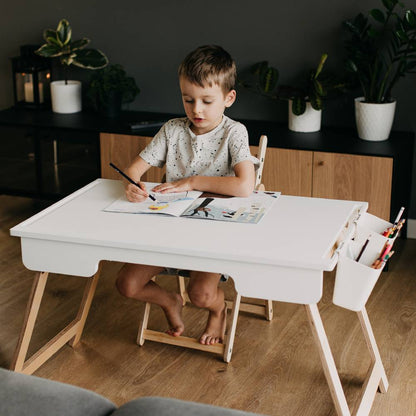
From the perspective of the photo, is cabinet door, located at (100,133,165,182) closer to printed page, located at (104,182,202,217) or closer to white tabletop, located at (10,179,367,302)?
printed page, located at (104,182,202,217)

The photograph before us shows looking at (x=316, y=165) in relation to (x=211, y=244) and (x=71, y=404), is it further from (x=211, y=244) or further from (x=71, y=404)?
(x=71, y=404)

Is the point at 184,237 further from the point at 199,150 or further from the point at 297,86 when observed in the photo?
the point at 297,86

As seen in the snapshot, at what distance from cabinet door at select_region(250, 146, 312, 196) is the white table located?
1.11m

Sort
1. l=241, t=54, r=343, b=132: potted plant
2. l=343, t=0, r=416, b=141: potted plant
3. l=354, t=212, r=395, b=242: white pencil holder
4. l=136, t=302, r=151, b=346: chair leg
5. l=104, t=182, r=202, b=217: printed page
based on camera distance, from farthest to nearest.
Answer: l=241, t=54, r=343, b=132: potted plant
l=343, t=0, r=416, b=141: potted plant
l=136, t=302, r=151, b=346: chair leg
l=104, t=182, r=202, b=217: printed page
l=354, t=212, r=395, b=242: white pencil holder

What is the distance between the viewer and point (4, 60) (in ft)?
14.1

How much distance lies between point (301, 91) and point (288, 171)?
475 mm

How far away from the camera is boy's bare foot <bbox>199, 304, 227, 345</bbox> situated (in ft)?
7.93

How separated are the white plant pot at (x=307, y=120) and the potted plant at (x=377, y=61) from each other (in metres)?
0.23

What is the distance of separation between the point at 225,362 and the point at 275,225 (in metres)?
0.66

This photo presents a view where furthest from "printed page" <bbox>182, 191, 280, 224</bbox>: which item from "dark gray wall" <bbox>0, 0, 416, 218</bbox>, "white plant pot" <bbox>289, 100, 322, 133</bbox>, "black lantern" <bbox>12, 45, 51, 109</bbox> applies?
"black lantern" <bbox>12, 45, 51, 109</bbox>

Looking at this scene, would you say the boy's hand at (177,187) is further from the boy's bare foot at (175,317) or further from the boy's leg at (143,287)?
the boy's bare foot at (175,317)

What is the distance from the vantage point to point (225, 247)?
1806mm

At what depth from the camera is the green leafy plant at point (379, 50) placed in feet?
10.6

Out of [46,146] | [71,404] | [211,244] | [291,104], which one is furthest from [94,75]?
[71,404]
